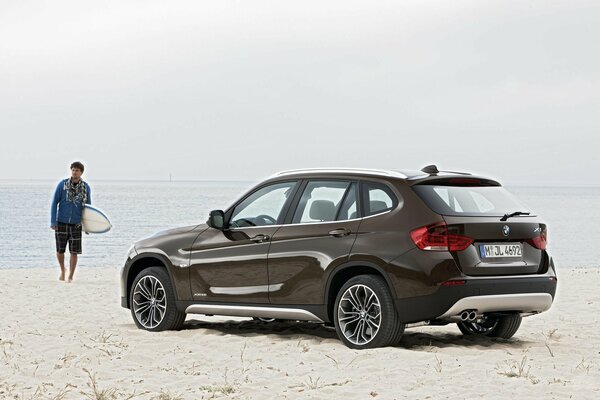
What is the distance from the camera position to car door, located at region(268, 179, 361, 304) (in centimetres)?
1008

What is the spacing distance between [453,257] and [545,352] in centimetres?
151

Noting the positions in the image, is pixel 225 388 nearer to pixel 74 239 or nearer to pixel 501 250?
pixel 501 250

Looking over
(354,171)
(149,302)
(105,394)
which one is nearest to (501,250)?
(354,171)

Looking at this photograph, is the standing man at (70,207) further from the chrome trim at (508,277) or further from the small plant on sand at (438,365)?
the small plant on sand at (438,365)

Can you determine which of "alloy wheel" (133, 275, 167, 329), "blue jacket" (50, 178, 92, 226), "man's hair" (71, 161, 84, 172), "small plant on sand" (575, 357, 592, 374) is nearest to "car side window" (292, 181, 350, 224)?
"alloy wheel" (133, 275, 167, 329)

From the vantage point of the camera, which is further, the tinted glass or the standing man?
the standing man

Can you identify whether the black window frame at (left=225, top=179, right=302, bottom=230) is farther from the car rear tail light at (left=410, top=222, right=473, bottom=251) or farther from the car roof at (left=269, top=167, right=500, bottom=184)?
the car rear tail light at (left=410, top=222, right=473, bottom=251)

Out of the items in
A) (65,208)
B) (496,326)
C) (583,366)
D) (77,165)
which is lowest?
(583,366)

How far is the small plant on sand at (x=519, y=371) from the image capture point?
335 inches

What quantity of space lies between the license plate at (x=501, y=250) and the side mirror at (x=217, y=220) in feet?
9.14

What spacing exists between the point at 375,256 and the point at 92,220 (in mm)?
9985

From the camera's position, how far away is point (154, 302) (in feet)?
38.9

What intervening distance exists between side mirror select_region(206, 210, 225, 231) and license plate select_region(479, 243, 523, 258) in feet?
9.14

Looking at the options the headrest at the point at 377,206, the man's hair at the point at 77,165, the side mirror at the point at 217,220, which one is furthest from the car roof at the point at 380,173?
the man's hair at the point at 77,165
